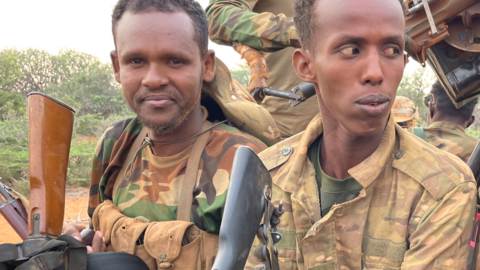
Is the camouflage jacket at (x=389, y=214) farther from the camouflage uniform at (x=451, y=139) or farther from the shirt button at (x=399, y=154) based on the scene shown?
the camouflage uniform at (x=451, y=139)

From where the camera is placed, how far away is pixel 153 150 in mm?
2477

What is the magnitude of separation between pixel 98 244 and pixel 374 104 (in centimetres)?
149

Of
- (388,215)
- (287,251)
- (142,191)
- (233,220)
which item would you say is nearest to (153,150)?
(142,191)

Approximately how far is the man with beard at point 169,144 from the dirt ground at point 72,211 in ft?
14.3

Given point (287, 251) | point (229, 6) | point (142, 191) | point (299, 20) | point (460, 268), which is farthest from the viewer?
point (229, 6)

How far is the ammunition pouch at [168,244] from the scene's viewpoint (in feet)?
6.61

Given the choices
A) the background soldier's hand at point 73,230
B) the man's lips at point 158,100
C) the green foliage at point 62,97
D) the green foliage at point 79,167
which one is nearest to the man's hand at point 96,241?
the background soldier's hand at point 73,230

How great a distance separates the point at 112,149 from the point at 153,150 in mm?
303

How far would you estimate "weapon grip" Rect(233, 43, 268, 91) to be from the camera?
287 cm

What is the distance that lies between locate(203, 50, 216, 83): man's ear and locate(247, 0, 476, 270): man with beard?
2.08 feet

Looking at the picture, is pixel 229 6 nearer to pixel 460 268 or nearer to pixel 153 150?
pixel 153 150

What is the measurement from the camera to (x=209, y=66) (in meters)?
2.46

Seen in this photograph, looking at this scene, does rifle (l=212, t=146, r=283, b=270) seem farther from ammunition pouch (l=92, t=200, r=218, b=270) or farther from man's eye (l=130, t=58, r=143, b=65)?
man's eye (l=130, t=58, r=143, b=65)

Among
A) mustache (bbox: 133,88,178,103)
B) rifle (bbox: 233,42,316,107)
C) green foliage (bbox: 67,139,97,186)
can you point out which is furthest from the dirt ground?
mustache (bbox: 133,88,178,103)
